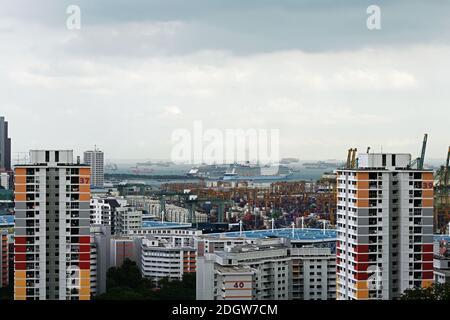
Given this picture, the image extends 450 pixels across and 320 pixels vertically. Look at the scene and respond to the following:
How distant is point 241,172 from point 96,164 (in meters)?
1.81

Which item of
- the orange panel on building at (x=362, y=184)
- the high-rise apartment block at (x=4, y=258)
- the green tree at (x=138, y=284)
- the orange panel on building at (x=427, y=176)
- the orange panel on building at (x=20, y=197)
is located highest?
the orange panel on building at (x=427, y=176)

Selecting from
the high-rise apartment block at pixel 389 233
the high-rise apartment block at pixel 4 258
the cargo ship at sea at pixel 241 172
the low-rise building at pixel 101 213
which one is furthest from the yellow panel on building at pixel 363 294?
the low-rise building at pixel 101 213

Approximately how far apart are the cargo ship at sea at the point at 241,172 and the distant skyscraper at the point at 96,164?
0.98 meters

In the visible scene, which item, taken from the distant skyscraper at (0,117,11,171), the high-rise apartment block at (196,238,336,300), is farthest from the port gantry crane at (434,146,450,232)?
the distant skyscraper at (0,117,11,171)

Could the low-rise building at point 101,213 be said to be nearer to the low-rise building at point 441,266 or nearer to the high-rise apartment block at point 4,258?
the high-rise apartment block at point 4,258

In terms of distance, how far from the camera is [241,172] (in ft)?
26.8

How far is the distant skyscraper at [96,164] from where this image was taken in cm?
619

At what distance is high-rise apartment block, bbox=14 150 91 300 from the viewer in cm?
421

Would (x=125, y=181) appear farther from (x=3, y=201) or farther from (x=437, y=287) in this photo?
(x=437, y=287)

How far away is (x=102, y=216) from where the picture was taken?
8.82 m

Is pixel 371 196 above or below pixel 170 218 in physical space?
above

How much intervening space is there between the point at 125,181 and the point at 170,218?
83.9 inches

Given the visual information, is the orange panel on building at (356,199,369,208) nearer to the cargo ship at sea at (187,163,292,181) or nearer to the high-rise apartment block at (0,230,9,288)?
the high-rise apartment block at (0,230,9,288)
